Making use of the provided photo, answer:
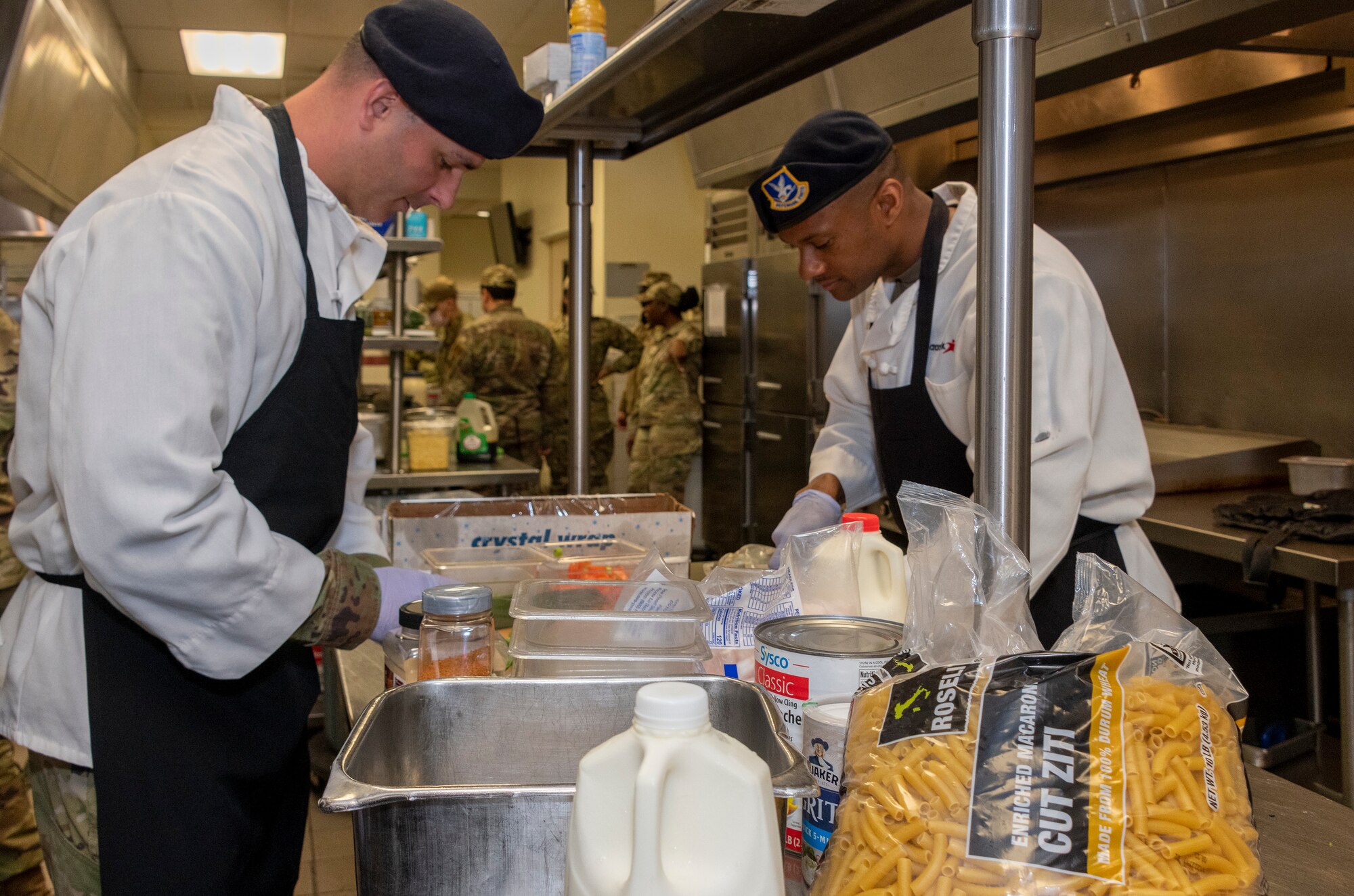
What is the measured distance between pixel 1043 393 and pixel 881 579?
553mm

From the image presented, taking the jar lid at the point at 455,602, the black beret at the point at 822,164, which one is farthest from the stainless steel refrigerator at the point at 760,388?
the jar lid at the point at 455,602

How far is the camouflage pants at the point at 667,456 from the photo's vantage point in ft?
21.9

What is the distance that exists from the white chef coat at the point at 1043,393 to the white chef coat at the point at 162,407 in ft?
2.89

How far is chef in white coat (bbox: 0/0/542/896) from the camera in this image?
110 cm

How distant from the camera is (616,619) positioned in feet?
3.88

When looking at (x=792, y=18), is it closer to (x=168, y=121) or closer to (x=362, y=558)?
(x=362, y=558)

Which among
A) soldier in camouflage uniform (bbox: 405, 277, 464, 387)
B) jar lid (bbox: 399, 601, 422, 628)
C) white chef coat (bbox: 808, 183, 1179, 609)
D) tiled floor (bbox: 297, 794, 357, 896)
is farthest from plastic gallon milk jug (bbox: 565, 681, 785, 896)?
soldier in camouflage uniform (bbox: 405, 277, 464, 387)

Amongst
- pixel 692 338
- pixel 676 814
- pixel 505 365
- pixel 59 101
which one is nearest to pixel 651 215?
pixel 692 338

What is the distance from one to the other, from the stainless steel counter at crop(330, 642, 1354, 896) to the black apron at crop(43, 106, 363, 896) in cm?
83

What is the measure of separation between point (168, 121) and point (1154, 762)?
33.1 ft

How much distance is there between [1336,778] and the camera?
286 cm

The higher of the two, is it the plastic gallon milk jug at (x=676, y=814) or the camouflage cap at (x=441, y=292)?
the camouflage cap at (x=441, y=292)

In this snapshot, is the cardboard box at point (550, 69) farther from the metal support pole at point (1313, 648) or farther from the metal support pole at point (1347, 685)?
the metal support pole at point (1313, 648)

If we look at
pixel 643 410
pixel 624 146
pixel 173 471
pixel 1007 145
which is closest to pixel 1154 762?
pixel 1007 145
